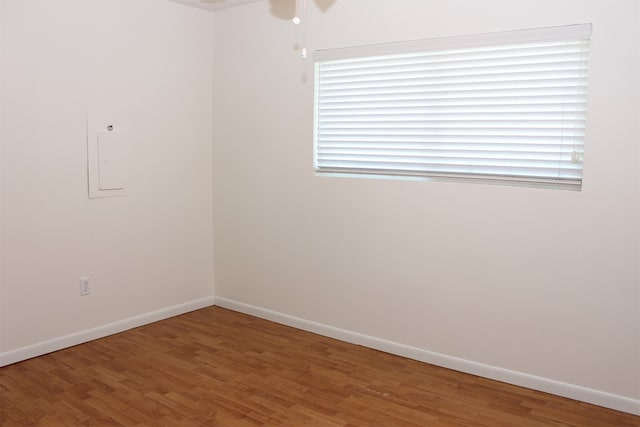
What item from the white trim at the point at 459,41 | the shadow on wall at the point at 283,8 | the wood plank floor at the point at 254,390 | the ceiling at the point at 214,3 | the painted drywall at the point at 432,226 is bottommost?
the wood plank floor at the point at 254,390

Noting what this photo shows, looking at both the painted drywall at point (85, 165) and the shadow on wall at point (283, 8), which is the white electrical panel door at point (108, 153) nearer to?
the painted drywall at point (85, 165)

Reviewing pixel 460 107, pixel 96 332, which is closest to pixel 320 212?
pixel 460 107

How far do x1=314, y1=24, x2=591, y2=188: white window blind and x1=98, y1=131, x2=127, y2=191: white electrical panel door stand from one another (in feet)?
4.66

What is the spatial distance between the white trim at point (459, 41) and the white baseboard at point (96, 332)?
2286mm

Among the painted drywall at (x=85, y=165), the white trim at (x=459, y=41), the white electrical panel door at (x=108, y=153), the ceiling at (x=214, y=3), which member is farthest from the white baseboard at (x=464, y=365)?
the ceiling at (x=214, y=3)

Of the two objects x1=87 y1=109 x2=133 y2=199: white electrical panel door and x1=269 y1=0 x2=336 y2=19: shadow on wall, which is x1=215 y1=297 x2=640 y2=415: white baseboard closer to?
x1=87 y1=109 x2=133 y2=199: white electrical panel door

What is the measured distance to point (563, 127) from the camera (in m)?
3.05

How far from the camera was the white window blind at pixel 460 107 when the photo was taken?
9.98 feet

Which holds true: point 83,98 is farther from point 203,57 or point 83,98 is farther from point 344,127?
point 344,127

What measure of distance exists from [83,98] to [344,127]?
1800 mm

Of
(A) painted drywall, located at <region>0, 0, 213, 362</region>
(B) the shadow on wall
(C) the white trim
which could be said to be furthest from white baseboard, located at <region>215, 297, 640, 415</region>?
(B) the shadow on wall

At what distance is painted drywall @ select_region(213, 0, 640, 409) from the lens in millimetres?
2924

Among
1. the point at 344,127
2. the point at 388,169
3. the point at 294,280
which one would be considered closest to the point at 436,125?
the point at 388,169

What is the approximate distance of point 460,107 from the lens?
Answer: 3391 millimetres
